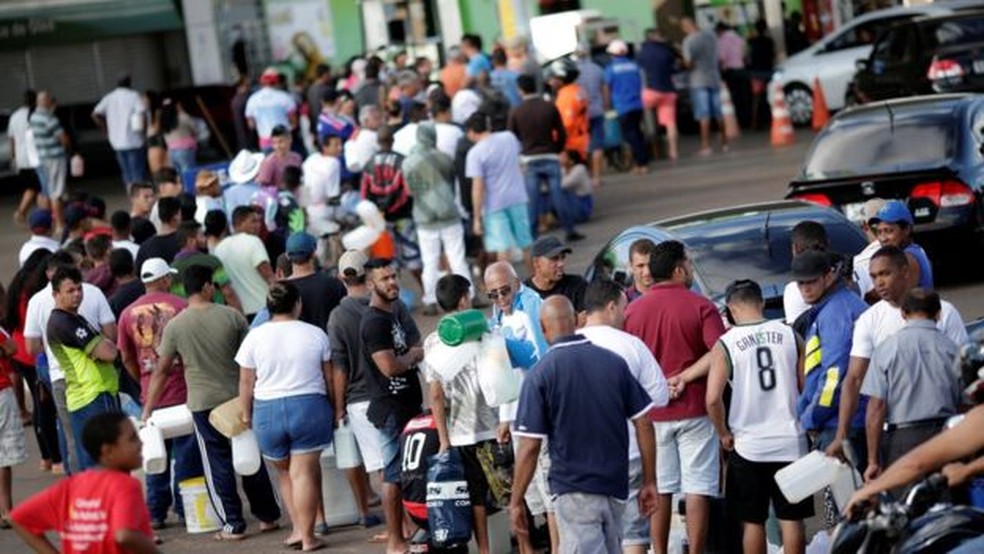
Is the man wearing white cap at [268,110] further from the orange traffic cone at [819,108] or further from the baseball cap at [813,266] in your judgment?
the baseball cap at [813,266]

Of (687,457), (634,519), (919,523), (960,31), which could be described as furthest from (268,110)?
(919,523)

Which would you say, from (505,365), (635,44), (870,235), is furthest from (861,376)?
(635,44)

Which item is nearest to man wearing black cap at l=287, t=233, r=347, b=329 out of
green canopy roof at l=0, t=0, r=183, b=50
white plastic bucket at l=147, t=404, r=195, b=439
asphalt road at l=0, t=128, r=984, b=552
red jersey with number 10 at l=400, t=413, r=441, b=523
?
white plastic bucket at l=147, t=404, r=195, b=439

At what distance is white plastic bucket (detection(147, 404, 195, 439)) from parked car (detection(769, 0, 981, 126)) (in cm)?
1823

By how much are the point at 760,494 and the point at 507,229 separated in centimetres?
982

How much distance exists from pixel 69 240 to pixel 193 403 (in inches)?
182

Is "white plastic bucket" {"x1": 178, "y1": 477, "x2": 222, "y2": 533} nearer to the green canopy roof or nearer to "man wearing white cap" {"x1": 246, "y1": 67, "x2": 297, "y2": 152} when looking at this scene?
"man wearing white cap" {"x1": 246, "y1": 67, "x2": 297, "y2": 152}

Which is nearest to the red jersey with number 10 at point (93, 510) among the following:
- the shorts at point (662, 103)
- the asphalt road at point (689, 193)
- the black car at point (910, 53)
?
the asphalt road at point (689, 193)

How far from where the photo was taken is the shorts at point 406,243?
65.8 ft

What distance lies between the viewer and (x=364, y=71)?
93.0ft

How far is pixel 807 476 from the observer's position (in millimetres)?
9938

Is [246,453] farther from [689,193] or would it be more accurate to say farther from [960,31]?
[960,31]

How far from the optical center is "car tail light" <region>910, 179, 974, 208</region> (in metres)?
17.8

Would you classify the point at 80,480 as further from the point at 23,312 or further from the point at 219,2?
the point at 219,2
